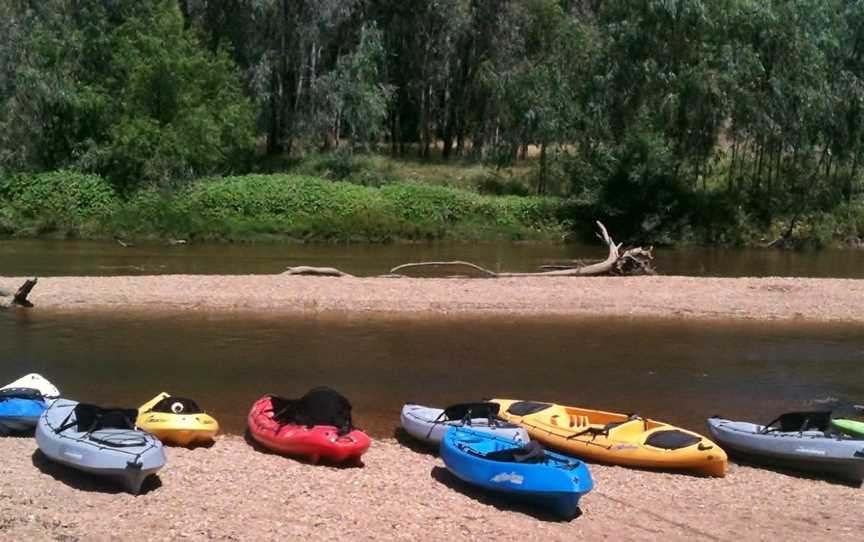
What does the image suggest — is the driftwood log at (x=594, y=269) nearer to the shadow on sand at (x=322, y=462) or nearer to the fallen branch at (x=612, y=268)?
the fallen branch at (x=612, y=268)

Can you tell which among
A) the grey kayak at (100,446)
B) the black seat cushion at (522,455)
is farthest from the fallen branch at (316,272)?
the black seat cushion at (522,455)

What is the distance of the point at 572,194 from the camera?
53281 millimetres

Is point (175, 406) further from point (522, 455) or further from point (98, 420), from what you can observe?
point (522, 455)

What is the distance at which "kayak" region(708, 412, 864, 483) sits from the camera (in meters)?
13.5

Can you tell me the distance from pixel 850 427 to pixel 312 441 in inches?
310

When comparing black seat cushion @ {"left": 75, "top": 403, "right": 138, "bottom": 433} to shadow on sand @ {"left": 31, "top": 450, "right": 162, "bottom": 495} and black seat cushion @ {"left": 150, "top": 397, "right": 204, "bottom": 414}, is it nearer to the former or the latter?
shadow on sand @ {"left": 31, "top": 450, "right": 162, "bottom": 495}

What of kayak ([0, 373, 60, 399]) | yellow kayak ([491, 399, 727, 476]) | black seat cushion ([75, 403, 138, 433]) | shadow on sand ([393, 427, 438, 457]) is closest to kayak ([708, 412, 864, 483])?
yellow kayak ([491, 399, 727, 476])

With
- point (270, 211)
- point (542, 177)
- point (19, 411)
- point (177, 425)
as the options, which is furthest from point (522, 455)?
point (542, 177)

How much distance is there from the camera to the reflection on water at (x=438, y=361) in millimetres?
17719

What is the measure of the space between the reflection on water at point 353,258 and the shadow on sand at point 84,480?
2063 cm

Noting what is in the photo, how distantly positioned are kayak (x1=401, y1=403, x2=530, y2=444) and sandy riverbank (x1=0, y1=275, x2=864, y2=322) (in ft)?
37.1

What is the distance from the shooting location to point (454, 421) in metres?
14.2

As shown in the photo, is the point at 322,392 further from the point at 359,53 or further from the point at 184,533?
the point at 359,53

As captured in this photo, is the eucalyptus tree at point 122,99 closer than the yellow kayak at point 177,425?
No
